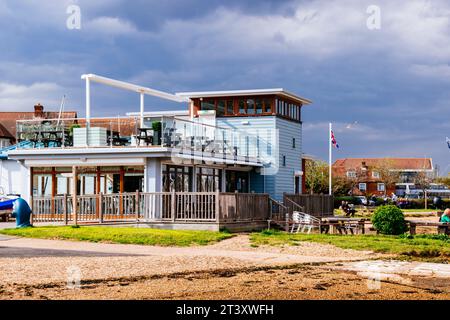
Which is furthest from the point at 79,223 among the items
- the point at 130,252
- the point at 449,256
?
the point at 449,256

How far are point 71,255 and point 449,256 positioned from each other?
404 inches

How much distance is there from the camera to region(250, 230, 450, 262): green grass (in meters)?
20.9

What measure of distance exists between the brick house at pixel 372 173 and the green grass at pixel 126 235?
7899 centimetres

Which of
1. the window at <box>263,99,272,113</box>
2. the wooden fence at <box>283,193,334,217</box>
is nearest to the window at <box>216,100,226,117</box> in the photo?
the window at <box>263,99,272,113</box>

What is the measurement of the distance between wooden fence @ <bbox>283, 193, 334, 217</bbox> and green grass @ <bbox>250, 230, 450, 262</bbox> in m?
11.5

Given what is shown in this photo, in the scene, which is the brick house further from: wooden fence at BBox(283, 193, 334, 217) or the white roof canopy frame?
the white roof canopy frame

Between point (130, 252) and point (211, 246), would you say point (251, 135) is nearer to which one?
point (211, 246)

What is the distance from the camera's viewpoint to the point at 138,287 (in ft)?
42.0

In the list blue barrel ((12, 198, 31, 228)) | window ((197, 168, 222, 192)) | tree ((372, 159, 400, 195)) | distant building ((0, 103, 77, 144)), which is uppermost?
distant building ((0, 103, 77, 144))

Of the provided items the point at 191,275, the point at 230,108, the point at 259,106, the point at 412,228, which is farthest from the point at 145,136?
the point at 191,275

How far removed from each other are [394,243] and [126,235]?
8706 mm

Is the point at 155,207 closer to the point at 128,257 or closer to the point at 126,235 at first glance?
the point at 126,235

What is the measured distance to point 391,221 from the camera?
28.0 m
